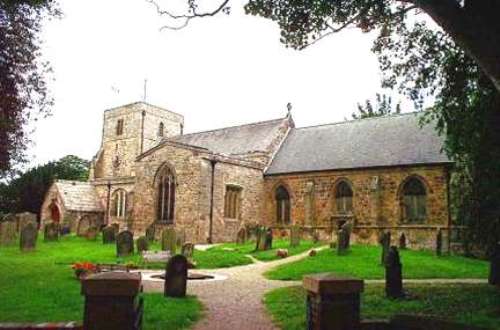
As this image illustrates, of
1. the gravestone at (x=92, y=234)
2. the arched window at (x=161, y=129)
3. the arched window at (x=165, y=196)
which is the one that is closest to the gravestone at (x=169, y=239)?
the gravestone at (x=92, y=234)

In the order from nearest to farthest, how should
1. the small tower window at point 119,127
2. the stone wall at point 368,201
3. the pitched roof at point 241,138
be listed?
the stone wall at point 368,201, the pitched roof at point 241,138, the small tower window at point 119,127

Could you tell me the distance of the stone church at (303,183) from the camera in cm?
2470

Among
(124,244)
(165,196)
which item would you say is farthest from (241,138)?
(124,244)

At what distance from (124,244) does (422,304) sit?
12024 mm

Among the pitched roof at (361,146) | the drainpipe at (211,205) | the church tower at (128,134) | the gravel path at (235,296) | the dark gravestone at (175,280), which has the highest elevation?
the church tower at (128,134)

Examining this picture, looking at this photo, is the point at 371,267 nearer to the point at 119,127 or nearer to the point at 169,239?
the point at 169,239

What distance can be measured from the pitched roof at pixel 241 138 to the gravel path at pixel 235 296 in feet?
54.2

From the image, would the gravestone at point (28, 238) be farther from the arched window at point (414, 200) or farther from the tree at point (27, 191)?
the tree at point (27, 191)

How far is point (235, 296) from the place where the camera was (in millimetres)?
10570

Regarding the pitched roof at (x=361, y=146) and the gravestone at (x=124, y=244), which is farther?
the pitched roof at (x=361, y=146)

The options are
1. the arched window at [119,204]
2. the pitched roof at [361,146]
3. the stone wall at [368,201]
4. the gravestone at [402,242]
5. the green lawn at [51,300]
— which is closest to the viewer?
the green lawn at [51,300]

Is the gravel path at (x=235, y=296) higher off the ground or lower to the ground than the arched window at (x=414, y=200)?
lower

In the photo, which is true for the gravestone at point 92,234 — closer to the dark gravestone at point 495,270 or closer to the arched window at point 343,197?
the arched window at point 343,197

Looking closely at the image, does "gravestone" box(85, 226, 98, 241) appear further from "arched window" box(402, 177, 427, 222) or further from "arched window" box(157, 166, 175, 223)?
"arched window" box(402, 177, 427, 222)
